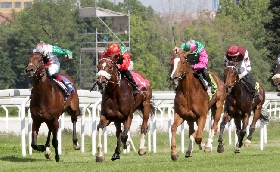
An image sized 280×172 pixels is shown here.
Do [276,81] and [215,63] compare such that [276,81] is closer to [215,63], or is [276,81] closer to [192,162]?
[192,162]

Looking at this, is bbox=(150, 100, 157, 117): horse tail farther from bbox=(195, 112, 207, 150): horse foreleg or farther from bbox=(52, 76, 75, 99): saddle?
bbox=(195, 112, 207, 150): horse foreleg

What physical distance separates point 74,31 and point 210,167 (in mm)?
61770

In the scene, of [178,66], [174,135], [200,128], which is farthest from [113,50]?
[200,128]

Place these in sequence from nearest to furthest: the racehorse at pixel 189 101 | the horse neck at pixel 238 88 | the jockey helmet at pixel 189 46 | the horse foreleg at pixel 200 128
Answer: the racehorse at pixel 189 101
the horse foreleg at pixel 200 128
the jockey helmet at pixel 189 46
the horse neck at pixel 238 88

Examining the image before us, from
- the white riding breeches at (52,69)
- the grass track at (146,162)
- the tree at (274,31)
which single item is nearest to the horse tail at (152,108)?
the grass track at (146,162)

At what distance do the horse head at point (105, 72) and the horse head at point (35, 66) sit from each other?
34.2 inches

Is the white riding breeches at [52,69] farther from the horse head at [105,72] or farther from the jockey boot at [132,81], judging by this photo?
the horse head at [105,72]

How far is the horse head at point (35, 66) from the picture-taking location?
15.2 metres

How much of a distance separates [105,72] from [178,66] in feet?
3.54

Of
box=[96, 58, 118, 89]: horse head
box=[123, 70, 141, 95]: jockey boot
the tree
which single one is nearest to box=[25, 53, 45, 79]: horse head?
box=[96, 58, 118, 89]: horse head

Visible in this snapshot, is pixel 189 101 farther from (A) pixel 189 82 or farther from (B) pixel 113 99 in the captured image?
(B) pixel 113 99

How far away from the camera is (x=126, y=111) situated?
16.0 metres

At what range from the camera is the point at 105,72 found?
15.2 meters

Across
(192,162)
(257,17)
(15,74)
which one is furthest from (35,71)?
(257,17)
